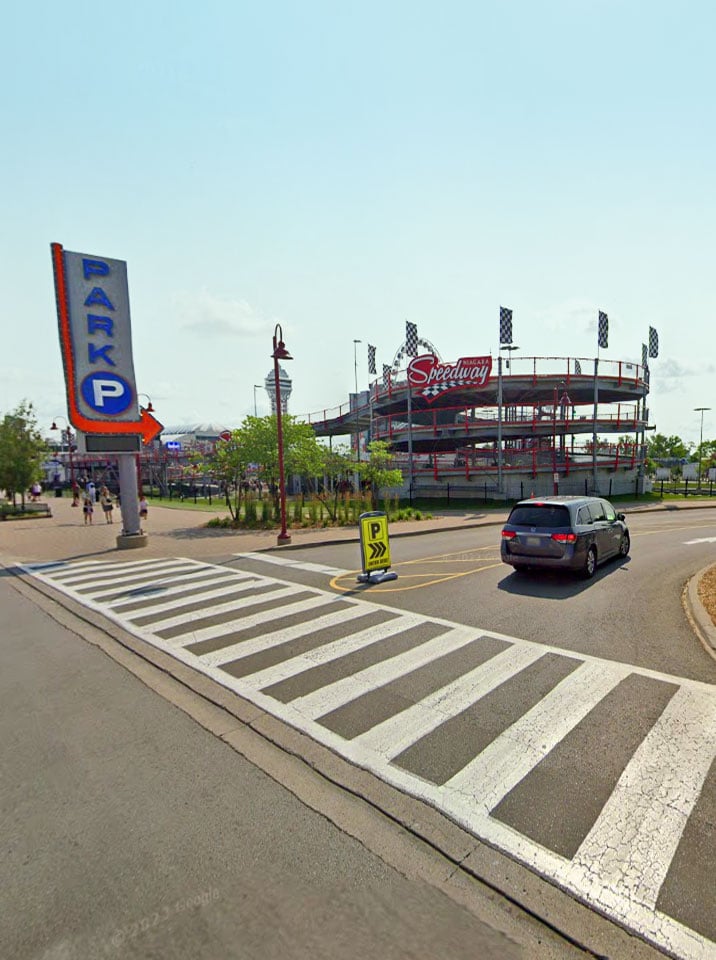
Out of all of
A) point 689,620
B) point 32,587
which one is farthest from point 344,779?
point 32,587

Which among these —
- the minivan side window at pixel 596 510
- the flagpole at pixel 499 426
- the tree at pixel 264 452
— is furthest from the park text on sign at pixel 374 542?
the flagpole at pixel 499 426

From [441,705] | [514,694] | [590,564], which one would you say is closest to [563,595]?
[590,564]

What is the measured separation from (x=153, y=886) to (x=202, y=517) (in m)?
25.0

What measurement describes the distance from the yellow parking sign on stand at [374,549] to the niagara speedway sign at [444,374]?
25069 mm

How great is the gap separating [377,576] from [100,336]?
13.2 metres

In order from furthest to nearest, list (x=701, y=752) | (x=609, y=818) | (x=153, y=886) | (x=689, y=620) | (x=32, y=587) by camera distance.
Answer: (x=32, y=587) → (x=689, y=620) → (x=701, y=752) → (x=609, y=818) → (x=153, y=886)

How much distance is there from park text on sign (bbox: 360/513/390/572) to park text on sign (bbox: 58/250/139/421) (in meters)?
11.1

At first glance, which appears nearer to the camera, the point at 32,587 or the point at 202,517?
the point at 32,587

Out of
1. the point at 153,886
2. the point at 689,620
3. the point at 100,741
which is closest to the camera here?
the point at 153,886

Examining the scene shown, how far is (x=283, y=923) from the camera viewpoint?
292 cm

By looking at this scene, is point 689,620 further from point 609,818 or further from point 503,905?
point 503,905

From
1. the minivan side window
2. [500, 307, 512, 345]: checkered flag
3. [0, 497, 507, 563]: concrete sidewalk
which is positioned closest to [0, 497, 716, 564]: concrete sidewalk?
[0, 497, 507, 563]: concrete sidewalk

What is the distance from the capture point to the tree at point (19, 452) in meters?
29.1

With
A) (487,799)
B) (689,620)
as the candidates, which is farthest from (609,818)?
(689,620)
